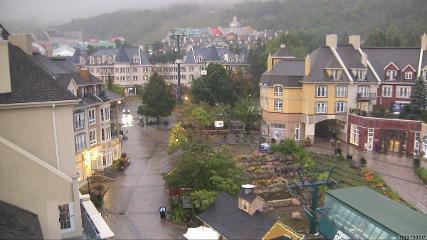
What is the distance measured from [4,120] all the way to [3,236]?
520cm

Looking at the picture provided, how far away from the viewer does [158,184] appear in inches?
1422

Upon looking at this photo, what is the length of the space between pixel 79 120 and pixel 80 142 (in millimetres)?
1988

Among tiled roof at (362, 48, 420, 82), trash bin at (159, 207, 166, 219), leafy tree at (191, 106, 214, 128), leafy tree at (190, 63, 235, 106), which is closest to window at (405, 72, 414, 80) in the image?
tiled roof at (362, 48, 420, 82)

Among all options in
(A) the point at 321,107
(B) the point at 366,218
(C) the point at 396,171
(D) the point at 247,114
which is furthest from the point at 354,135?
(B) the point at 366,218

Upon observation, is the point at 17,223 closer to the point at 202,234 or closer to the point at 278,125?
the point at 202,234

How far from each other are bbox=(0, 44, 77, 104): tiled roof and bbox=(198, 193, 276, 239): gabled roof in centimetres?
1085

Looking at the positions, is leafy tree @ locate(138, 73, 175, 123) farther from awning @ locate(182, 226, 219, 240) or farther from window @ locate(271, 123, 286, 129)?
awning @ locate(182, 226, 219, 240)

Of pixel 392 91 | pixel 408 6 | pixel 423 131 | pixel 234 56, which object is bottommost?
pixel 423 131

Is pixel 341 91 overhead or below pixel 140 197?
overhead

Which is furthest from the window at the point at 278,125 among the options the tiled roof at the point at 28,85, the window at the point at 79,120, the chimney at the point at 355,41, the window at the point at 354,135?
the tiled roof at the point at 28,85

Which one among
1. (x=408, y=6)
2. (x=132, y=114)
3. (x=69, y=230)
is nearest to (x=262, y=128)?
(x=132, y=114)

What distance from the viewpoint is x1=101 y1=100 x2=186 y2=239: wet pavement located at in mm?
26766

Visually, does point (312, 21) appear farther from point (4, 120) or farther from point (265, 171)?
point (4, 120)

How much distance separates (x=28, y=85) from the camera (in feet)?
46.8
